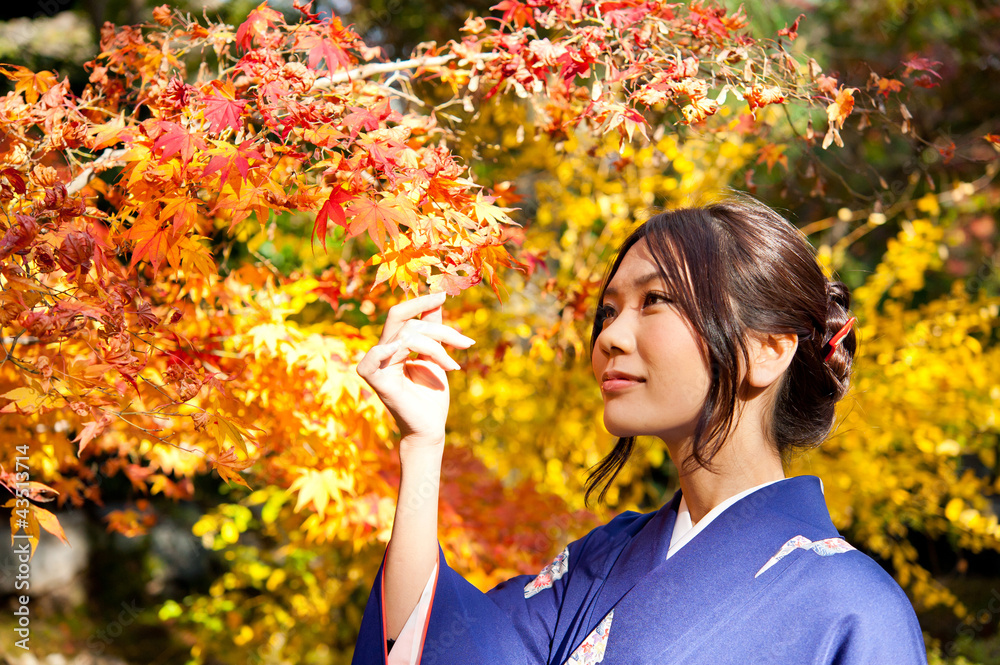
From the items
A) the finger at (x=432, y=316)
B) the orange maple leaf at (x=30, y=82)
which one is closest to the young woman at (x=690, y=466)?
the finger at (x=432, y=316)

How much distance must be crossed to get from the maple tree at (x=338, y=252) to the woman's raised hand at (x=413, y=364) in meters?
0.07

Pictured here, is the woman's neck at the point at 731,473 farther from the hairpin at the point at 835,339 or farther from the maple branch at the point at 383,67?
the maple branch at the point at 383,67

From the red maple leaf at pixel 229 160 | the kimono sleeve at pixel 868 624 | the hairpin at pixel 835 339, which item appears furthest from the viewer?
the hairpin at pixel 835 339

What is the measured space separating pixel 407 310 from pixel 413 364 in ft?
0.40

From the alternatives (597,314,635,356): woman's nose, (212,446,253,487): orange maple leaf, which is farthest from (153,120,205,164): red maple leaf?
(597,314,635,356): woman's nose

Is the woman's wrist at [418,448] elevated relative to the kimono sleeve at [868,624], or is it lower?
elevated

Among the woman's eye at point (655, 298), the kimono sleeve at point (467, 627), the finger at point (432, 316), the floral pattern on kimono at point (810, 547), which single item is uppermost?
the woman's eye at point (655, 298)

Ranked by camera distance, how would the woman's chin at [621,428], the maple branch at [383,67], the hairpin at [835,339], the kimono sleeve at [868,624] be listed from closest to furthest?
1. the kimono sleeve at [868,624]
2. the woman's chin at [621,428]
3. the hairpin at [835,339]
4. the maple branch at [383,67]

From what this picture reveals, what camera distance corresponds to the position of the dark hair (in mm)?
1356

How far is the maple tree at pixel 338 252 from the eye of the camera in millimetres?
1343

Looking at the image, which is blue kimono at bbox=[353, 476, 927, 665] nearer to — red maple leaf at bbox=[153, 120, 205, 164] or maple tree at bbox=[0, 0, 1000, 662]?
maple tree at bbox=[0, 0, 1000, 662]

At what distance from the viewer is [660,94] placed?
4.95 feet

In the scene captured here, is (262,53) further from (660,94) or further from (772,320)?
(772,320)

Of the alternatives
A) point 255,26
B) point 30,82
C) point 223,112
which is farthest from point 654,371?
point 30,82
